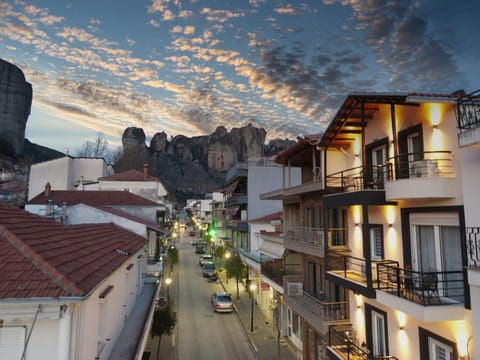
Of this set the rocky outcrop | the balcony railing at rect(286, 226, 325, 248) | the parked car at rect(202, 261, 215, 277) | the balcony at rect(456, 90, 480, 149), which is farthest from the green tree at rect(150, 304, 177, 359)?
the rocky outcrop

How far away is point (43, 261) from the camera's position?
280 inches

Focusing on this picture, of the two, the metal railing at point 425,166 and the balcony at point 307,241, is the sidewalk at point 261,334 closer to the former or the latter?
the balcony at point 307,241

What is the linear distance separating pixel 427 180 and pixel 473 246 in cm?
198

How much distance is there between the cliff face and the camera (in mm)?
137875

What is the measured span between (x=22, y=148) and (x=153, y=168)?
156ft

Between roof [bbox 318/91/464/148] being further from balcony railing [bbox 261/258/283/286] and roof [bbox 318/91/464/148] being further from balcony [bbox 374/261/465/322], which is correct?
balcony railing [bbox 261/258/283/286]

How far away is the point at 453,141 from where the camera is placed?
353 inches

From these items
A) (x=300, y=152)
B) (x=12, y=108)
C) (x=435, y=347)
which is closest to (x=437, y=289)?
(x=435, y=347)

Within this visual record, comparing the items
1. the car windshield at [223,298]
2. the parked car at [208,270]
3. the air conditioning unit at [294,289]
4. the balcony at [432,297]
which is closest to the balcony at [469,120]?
the balcony at [432,297]

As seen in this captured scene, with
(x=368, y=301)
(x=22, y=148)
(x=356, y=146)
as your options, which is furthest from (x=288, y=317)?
(x=22, y=148)

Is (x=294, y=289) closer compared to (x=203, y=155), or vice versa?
(x=294, y=289)

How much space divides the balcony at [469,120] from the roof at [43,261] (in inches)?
345

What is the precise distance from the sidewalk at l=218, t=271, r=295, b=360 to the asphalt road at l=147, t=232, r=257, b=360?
0.51 metres

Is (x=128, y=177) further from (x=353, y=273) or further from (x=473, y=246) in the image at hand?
(x=473, y=246)
